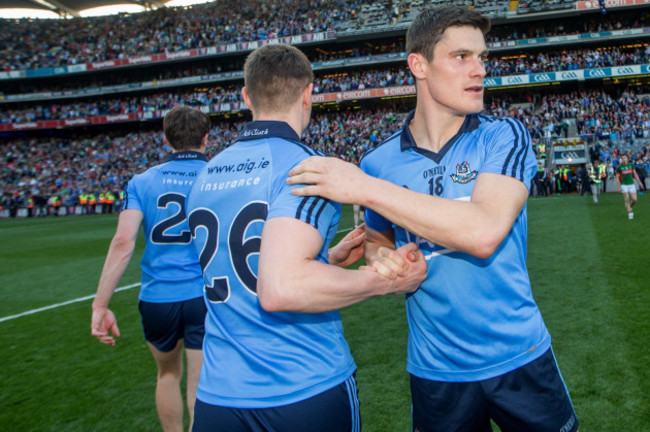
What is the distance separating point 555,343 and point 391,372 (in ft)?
6.19

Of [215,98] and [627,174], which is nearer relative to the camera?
[627,174]

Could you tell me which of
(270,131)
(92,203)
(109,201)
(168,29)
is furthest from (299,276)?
(168,29)

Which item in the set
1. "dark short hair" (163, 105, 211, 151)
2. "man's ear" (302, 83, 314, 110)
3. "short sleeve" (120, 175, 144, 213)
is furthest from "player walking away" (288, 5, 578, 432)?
"short sleeve" (120, 175, 144, 213)

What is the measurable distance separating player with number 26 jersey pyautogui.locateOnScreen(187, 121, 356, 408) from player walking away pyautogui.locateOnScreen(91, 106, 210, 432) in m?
1.64

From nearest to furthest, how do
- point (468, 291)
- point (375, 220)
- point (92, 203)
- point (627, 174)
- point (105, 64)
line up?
1. point (468, 291)
2. point (375, 220)
3. point (627, 174)
4. point (92, 203)
5. point (105, 64)

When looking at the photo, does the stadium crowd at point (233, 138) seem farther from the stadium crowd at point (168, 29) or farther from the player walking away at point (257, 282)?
the player walking away at point (257, 282)

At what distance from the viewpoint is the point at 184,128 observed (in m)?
3.52

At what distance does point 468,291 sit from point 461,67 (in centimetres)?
96

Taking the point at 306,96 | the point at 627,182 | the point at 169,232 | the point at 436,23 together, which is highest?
the point at 436,23

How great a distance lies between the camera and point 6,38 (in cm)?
5488

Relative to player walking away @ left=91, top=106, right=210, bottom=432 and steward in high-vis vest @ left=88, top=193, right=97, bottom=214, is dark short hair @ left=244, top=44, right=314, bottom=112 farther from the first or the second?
steward in high-vis vest @ left=88, top=193, right=97, bottom=214

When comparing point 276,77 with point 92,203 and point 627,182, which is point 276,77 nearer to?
point 627,182

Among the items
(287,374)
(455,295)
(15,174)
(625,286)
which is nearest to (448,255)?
(455,295)

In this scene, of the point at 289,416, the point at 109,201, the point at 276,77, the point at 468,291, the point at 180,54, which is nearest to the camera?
the point at 289,416
